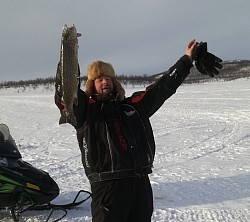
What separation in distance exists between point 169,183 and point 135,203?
2815mm

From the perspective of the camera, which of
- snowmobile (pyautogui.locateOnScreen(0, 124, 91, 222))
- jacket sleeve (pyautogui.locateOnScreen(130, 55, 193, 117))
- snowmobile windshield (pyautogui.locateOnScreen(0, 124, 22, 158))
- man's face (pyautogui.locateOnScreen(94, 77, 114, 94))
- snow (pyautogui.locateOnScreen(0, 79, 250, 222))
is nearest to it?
man's face (pyautogui.locateOnScreen(94, 77, 114, 94))

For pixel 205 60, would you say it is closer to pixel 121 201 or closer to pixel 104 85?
pixel 104 85

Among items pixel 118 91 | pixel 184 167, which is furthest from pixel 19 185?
pixel 184 167

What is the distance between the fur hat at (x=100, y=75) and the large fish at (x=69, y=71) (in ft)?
1.26

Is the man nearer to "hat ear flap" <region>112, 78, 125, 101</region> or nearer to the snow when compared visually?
"hat ear flap" <region>112, 78, 125, 101</region>

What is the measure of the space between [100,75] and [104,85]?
92 millimetres

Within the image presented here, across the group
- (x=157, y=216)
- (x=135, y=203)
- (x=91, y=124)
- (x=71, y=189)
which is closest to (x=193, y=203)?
(x=157, y=216)

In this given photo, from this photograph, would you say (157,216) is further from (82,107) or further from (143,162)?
(82,107)

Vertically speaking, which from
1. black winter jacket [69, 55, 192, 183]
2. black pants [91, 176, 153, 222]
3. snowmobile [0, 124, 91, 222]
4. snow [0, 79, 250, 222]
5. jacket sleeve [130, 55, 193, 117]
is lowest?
snow [0, 79, 250, 222]

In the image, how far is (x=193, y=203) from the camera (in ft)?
14.1

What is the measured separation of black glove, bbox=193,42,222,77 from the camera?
8.50 feet

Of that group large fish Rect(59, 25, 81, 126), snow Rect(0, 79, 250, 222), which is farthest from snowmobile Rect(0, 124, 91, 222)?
large fish Rect(59, 25, 81, 126)

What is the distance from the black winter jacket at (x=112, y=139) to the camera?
2248 mm

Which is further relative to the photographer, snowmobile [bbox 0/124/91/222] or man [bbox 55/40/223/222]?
snowmobile [bbox 0/124/91/222]
